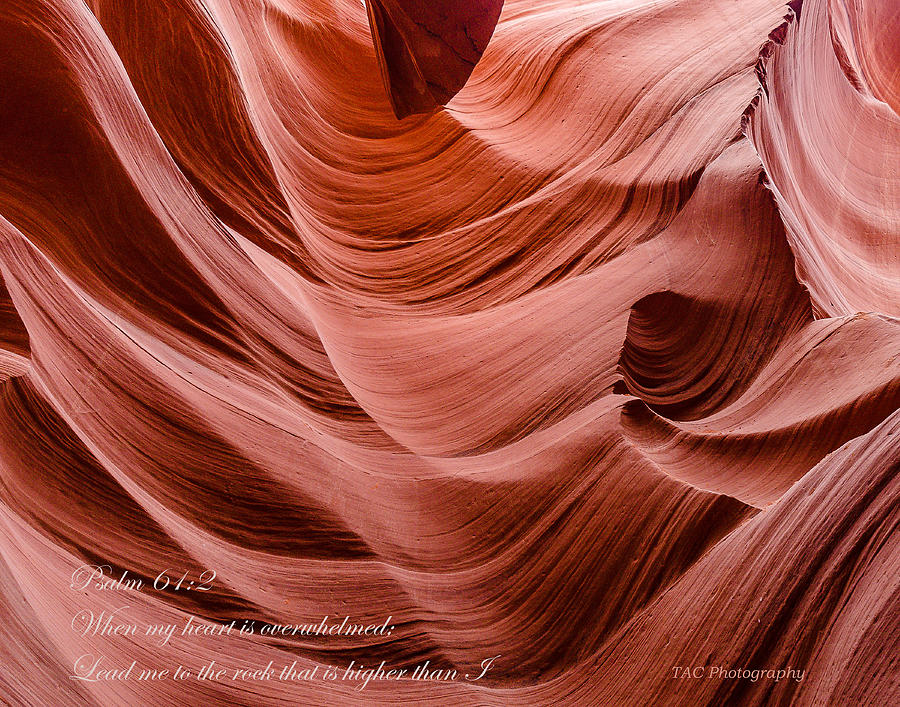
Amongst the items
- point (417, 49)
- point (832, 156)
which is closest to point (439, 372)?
point (417, 49)

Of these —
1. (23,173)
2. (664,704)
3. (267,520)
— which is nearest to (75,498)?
(267,520)

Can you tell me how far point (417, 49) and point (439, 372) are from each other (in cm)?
139

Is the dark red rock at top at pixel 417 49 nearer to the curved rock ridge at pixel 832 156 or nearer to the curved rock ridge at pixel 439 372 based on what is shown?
the curved rock ridge at pixel 439 372

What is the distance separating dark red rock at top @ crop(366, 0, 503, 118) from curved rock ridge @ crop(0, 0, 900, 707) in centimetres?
11

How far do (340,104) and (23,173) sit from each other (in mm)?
1189

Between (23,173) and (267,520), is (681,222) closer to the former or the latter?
(267,520)

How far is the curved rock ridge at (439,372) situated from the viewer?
1.25m

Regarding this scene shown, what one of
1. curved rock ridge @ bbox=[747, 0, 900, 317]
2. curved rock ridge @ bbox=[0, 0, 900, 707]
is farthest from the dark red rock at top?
curved rock ridge @ bbox=[747, 0, 900, 317]

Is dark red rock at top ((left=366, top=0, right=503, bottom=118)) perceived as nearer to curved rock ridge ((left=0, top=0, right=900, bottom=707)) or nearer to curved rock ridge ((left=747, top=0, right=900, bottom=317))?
curved rock ridge ((left=0, top=0, right=900, bottom=707))

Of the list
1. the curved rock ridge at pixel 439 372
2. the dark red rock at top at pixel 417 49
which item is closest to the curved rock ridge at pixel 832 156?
the curved rock ridge at pixel 439 372

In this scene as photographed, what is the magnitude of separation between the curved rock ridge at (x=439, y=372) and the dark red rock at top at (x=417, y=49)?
0.35 feet

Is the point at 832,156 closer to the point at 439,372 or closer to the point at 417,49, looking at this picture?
the point at 417,49

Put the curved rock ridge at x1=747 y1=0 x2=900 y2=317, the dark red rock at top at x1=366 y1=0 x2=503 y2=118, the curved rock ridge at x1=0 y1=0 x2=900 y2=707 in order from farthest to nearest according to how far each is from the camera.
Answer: the dark red rock at top at x1=366 y1=0 x2=503 y2=118, the curved rock ridge at x1=747 y1=0 x2=900 y2=317, the curved rock ridge at x1=0 y1=0 x2=900 y2=707

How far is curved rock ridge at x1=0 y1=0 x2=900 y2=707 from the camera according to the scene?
1.25 metres
